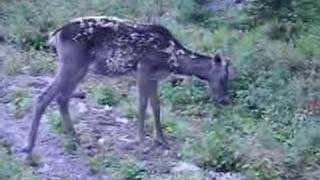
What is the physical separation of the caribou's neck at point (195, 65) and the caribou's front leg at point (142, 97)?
1.55 feet

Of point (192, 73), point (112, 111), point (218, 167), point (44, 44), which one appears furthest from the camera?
point (44, 44)

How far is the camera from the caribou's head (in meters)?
10.1

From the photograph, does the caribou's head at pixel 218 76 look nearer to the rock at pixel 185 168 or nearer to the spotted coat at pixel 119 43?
the spotted coat at pixel 119 43

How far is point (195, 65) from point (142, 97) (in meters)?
0.75

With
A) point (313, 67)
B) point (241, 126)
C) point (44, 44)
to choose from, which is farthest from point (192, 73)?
point (44, 44)

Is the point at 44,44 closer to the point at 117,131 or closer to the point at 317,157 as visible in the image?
the point at 117,131

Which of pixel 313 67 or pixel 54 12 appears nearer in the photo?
pixel 313 67

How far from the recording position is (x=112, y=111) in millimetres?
10969

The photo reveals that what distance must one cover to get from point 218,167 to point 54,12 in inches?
256

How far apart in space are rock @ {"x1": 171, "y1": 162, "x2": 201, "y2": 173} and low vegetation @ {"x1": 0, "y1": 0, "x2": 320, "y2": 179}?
0.12 meters

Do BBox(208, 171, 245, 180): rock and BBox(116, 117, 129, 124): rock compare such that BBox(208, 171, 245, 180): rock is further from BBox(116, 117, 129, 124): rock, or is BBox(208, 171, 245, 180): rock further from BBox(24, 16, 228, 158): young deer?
BBox(116, 117, 129, 124): rock

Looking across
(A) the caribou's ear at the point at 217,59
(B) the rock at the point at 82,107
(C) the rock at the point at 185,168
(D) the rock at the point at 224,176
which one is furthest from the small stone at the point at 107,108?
(D) the rock at the point at 224,176

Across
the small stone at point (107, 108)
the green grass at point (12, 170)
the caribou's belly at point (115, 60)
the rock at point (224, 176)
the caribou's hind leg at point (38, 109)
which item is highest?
the caribou's belly at point (115, 60)

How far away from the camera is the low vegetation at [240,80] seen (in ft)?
30.7
